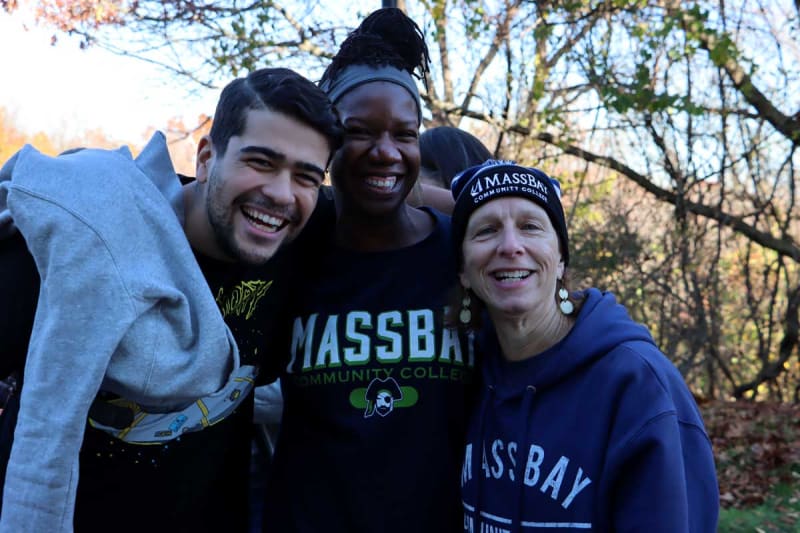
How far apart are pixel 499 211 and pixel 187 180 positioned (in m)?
1.09

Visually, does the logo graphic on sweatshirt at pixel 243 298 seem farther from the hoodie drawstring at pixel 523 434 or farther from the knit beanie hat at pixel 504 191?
the hoodie drawstring at pixel 523 434

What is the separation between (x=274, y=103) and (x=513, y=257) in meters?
0.89

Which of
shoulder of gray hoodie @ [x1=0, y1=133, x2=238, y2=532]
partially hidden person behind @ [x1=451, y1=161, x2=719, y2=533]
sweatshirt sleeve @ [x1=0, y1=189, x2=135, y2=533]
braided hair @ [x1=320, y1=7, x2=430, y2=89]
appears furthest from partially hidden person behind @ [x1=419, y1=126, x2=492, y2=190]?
sweatshirt sleeve @ [x1=0, y1=189, x2=135, y2=533]

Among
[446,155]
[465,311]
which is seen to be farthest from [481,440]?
[446,155]

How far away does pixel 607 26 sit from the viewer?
927 cm

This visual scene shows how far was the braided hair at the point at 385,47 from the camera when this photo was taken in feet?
9.65

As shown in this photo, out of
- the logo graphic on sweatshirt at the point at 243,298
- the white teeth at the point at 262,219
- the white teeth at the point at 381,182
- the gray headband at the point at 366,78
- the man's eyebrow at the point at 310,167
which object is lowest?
the logo graphic on sweatshirt at the point at 243,298

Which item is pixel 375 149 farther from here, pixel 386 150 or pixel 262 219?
pixel 262 219

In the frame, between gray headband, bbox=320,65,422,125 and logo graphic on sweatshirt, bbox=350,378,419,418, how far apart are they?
3.46 ft

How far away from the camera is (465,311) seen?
258cm

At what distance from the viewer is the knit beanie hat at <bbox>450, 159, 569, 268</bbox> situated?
2.44 m

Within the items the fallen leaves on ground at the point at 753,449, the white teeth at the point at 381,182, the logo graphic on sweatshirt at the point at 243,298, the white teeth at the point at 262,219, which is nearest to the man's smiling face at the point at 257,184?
the white teeth at the point at 262,219

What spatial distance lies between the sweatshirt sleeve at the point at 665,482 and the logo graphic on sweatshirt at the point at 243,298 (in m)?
1.26

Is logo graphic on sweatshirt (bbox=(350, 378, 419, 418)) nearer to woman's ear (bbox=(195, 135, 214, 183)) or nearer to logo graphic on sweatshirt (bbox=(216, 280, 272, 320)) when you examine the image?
logo graphic on sweatshirt (bbox=(216, 280, 272, 320))
